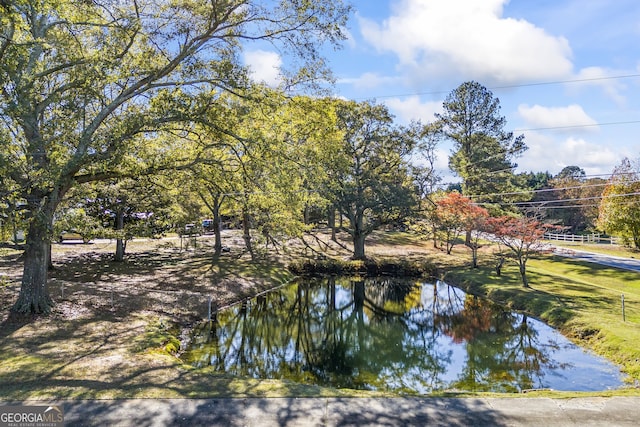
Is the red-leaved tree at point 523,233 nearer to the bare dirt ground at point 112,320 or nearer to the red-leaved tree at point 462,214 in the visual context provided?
the red-leaved tree at point 462,214

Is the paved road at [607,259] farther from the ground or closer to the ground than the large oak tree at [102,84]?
closer to the ground

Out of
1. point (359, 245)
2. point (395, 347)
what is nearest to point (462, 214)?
point (359, 245)

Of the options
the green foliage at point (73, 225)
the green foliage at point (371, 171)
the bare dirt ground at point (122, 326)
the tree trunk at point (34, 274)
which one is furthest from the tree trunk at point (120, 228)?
the green foliage at point (371, 171)

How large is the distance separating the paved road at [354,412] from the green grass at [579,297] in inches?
201

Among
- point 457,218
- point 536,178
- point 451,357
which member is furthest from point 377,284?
point 536,178

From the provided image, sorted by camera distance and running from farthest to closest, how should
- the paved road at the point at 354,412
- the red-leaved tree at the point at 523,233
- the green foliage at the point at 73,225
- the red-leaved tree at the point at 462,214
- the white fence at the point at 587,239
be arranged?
1. the white fence at the point at 587,239
2. the red-leaved tree at the point at 462,214
3. the red-leaved tree at the point at 523,233
4. the green foliage at the point at 73,225
5. the paved road at the point at 354,412

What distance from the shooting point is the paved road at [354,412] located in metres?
7.00

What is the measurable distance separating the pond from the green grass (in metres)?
0.63

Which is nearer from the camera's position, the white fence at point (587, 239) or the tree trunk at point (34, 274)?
the tree trunk at point (34, 274)

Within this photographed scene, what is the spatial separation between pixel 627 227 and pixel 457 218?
510 inches

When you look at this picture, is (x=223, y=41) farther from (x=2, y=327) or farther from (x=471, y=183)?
(x=471, y=183)

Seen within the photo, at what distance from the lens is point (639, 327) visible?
47.5ft

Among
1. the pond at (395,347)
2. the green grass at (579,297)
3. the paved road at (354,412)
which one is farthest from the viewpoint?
the green grass at (579,297)

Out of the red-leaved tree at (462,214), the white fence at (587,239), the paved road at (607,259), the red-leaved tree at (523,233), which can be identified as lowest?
the paved road at (607,259)
